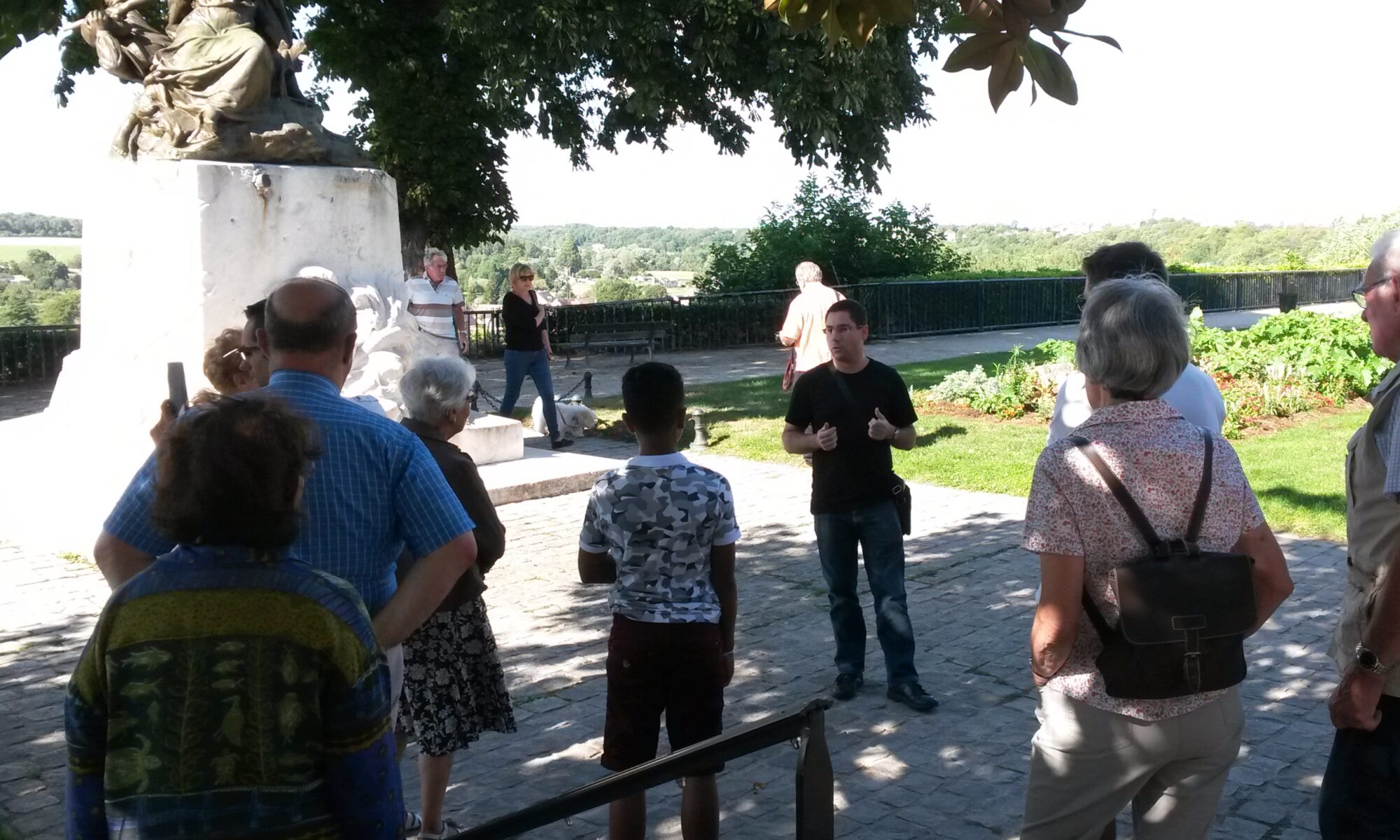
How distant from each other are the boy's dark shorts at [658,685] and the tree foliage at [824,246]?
23.5 m

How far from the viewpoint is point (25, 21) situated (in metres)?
3.27

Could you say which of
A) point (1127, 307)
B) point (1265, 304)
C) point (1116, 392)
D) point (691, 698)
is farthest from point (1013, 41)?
point (1265, 304)

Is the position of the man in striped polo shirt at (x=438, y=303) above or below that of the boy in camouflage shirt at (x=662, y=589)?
above

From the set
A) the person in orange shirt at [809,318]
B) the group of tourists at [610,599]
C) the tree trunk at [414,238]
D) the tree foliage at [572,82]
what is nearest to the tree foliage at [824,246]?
the tree foliage at [572,82]

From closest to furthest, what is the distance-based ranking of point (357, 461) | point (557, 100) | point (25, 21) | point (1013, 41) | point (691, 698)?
1. point (1013, 41)
2. point (357, 461)
3. point (25, 21)
4. point (691, 698)
5. point (557, 100)

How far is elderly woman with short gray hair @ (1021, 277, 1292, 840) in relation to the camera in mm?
2693

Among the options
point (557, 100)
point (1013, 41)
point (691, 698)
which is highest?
point (557, 100)

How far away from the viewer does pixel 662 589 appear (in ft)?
11.8

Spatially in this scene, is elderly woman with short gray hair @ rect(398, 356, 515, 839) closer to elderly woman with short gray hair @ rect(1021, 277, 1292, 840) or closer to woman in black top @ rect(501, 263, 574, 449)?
elderly woman with short gray hair @ rect(1021, 277, 1292, 840)

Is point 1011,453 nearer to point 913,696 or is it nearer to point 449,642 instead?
point 913,696

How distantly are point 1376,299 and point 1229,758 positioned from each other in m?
1.18

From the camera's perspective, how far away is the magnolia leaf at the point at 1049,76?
2.75m

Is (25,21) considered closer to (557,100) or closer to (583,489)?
(583,489)

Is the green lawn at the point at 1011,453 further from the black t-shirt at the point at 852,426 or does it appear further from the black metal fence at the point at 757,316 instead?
the black metal fence at the point at 757,316
